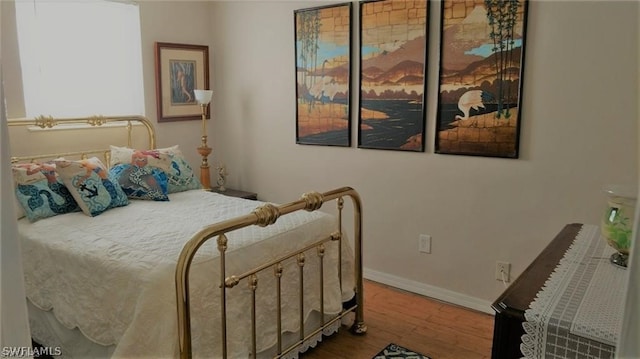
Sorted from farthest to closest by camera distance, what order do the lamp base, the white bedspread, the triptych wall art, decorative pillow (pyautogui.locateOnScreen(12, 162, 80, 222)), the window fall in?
1. the lamp base
2. the window
3. the triptych wall art
4. decorative pillow (pyautogui.locateOnScreen(12, 162, 80, 222))
5. the white bedspread

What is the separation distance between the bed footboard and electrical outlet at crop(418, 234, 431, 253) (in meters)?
0.69

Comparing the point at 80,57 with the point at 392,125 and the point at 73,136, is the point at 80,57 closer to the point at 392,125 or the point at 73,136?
the point at 73,136

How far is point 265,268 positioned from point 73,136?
2.04 meters

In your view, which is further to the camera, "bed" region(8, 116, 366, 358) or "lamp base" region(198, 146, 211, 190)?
"lamp base" region(198, 146, 211, 190)

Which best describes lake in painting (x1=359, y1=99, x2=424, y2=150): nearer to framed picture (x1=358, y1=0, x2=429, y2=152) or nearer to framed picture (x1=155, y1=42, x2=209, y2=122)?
framed picture (x1=358, y1=0, x2=429, y2=152)

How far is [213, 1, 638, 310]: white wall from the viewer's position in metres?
2.42

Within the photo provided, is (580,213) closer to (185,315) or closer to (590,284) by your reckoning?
(590,284)

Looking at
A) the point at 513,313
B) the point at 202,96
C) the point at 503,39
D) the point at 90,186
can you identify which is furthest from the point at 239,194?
the point at 513,313

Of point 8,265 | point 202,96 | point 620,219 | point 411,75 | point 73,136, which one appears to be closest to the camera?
point 8,265

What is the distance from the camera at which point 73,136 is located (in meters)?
3.30

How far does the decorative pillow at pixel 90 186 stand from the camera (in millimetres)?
2682

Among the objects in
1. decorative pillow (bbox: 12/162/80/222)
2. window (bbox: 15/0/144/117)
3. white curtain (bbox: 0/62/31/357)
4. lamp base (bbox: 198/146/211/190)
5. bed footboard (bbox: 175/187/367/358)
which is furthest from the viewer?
lamp base (bbox: 198/146/211/190)

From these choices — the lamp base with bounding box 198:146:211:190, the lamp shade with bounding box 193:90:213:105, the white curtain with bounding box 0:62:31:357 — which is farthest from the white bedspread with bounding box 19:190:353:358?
the lamp shade with bounding box 193:90:213:105

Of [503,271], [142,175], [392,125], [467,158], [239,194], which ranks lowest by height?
[503,271]
